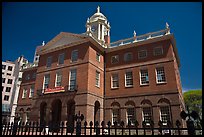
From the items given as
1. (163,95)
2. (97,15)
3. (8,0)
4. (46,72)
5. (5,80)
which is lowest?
(163,95)

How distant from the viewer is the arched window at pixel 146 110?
759 inches

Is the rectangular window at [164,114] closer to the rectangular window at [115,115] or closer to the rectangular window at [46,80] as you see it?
the rectangular window at [115,115]

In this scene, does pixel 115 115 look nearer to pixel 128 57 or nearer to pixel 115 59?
pixel 115 59

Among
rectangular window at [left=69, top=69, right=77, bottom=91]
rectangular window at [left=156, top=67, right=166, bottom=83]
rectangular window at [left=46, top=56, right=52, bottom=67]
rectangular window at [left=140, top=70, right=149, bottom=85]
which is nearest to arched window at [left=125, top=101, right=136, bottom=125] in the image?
rectangular window at [left=140, top=70, right=149, bottom=85]

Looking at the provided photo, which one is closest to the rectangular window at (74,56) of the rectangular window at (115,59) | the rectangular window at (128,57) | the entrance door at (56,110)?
the rectangular window at (115,59)

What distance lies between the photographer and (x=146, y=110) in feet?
64.5

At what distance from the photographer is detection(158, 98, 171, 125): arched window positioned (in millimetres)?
18219

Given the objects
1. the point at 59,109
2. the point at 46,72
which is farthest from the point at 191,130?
the point at 46,72

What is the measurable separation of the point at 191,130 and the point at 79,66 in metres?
17.7

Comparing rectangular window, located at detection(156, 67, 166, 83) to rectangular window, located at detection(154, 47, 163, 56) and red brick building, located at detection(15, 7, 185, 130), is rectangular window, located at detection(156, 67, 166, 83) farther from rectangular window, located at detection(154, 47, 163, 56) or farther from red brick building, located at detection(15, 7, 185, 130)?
rectangular window, located at detection(154, 47, 163, 56)

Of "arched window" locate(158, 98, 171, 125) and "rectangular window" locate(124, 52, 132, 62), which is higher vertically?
"rectangular window" locate(124, 52, 132, 62)

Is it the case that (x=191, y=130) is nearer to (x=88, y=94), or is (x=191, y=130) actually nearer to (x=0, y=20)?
(x=0, y=20)

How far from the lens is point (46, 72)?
2475 centimetres

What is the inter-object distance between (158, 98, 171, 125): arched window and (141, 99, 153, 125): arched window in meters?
1.18
